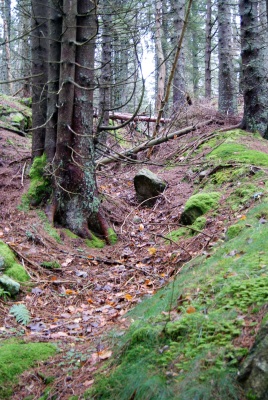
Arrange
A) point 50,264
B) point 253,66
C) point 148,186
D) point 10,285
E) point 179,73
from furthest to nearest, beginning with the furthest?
point 179,73 < point 253,66 < point 148,186 < point 50,264 < point 10,285

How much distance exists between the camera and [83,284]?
5.54m

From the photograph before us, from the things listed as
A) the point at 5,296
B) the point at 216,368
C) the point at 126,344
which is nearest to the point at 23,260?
the point at 5,296

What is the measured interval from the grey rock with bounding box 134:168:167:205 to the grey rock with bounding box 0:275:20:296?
4.48 m

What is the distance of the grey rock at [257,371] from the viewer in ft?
6.98

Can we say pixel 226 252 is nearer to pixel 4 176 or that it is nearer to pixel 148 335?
pixel 148 335

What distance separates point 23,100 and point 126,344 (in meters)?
13.0

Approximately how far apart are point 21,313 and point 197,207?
3654 mm

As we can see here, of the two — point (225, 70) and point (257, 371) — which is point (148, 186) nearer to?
point (225, 70)

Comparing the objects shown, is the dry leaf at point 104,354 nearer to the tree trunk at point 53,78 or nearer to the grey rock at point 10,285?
the grey rock at point 10,285

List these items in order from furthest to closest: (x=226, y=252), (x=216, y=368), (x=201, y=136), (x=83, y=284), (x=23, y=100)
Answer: (x=23, y=100) → (x=201, y=136) → (x=83, y=284) → (x=226, y=252) → (x=216, y=368)

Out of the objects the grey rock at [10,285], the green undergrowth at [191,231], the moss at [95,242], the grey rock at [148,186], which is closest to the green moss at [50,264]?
the grey rock at [10,285]

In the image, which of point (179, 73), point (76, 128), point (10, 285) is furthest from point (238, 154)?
point (179, 73)

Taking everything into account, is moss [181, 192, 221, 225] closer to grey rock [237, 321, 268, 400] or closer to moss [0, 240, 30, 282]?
moss [0, 240, 30, 282]

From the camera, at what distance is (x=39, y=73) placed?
25.5 ft
